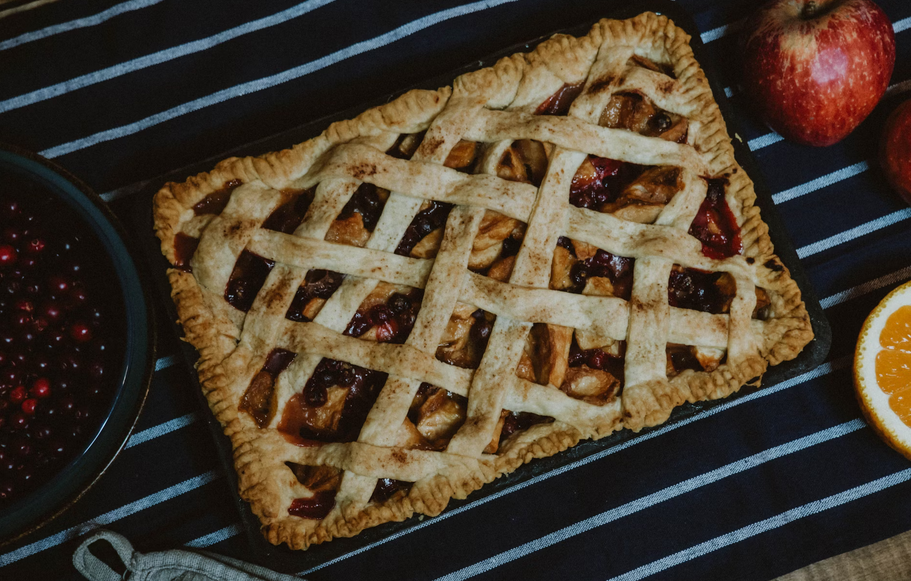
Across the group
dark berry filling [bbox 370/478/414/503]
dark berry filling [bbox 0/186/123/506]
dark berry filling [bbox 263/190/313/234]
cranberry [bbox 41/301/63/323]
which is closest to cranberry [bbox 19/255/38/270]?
dark berry filling [bbox 0/186/123/506]

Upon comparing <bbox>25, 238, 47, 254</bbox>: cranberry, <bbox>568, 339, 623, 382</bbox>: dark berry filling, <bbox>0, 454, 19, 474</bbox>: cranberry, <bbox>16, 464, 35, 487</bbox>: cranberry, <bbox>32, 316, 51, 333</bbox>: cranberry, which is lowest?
<bbox>568, 339, 623, 382</bbox>: dark berry filling

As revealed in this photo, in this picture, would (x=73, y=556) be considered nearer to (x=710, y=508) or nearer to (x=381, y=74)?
(x=381, y=74)

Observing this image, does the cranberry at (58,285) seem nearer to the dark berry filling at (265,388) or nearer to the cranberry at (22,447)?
the cranberry at (22,447)

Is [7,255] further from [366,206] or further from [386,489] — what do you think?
[386,489]

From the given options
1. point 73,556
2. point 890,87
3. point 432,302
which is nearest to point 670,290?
point 432,302

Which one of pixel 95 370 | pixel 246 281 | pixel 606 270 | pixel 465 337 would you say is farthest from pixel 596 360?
pixel 95 370

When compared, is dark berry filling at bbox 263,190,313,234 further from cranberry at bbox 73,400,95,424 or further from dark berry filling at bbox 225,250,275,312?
cranberry at bbox 73,400,95,424

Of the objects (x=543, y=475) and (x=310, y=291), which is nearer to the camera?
(x=310, y=291)
